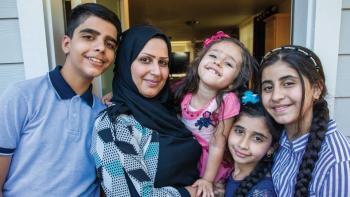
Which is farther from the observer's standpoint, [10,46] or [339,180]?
[10,46]

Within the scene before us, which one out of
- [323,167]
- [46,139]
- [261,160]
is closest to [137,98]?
[46,139]

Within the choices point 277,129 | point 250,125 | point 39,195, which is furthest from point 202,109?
point 39,195

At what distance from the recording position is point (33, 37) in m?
1.23

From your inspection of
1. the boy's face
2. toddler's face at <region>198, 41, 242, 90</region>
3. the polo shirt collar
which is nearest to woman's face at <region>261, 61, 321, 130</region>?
toddler's face at <region>198, 41, 242, 90</region>

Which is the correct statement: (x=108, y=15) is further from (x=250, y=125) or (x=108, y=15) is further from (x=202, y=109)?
(x=250, y=125)

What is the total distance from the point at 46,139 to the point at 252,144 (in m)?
0.82

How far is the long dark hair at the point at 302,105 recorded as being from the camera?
0.95 m

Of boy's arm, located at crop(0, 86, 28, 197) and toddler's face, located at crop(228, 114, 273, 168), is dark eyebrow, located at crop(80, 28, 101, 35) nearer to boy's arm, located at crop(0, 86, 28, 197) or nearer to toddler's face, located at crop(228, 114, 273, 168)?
boy's arm, located at crop(0, 86, 28, 197)

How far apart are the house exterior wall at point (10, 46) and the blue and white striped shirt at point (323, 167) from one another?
1197mm

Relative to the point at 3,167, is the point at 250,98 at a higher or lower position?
higher

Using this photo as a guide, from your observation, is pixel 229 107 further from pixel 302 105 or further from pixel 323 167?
pixel 323 167

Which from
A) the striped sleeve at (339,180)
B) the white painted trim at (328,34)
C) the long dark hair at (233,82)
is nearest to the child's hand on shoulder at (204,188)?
the long dark hair at (233,82)

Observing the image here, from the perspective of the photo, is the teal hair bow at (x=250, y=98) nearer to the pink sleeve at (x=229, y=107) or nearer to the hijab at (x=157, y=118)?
the pink sleeve at (x=229, y=107)

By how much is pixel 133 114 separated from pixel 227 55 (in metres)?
0.51
